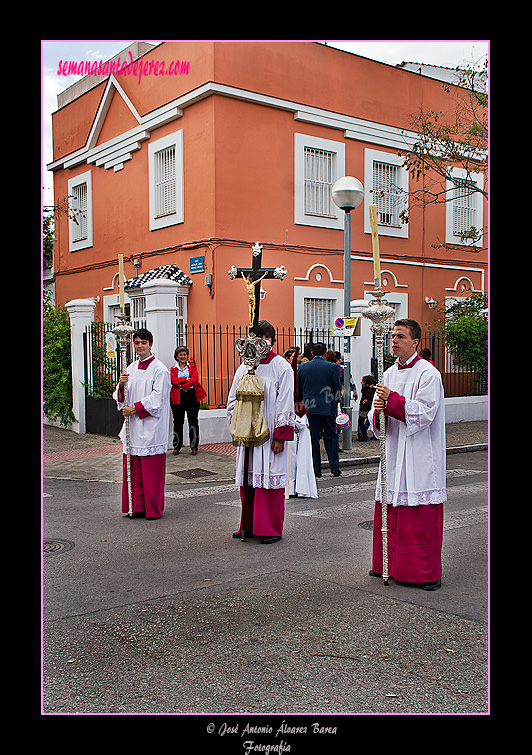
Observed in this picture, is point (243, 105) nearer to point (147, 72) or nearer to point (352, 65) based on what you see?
point (352, 65)

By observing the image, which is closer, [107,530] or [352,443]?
[107,530]

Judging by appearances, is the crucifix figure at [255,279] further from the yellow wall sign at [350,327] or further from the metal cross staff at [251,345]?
the yellow wall sign at [350,327]

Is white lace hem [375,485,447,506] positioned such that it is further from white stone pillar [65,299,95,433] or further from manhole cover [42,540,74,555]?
white stone pillar [65,299,95,433]

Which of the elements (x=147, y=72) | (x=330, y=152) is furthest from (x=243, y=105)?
(x=147, y=72)

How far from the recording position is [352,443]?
14859mm

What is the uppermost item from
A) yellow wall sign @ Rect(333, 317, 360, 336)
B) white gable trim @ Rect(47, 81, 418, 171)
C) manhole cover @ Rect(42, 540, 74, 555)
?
white gable trim @ Rect(47, 81, 418, 171)

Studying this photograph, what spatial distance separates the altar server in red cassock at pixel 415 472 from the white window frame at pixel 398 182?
13.5 m

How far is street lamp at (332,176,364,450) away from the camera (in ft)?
41.6

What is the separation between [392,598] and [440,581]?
0.50 meters

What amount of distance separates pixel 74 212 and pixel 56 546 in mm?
16107

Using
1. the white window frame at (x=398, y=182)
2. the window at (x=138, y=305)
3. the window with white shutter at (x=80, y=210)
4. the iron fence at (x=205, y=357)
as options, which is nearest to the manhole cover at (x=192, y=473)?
the iron fence at (x=205, y=357)

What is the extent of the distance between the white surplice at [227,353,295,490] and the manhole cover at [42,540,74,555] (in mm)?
1684

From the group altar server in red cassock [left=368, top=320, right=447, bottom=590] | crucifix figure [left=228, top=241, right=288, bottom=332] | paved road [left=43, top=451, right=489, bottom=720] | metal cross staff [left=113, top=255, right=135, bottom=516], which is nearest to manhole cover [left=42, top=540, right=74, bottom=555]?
paved road [left=43, top=451, right=489, bottom=720]

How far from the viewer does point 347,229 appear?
1334 centimetres
